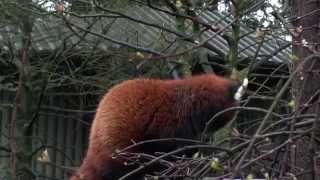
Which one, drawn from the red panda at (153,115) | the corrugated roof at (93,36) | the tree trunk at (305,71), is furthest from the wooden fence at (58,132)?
the tree trunk at (305,71)

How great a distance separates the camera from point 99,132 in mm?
4289

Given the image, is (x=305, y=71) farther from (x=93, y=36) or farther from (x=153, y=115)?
(x=93, y=36)

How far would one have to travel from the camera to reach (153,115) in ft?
13.9

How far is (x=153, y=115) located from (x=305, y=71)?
1.52 meters

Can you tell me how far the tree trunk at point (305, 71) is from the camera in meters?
2.97

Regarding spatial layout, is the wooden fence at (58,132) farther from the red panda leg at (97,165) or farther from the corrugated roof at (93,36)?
the red panda leg at (97,165)

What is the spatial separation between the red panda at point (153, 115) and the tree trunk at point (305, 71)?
0.70m

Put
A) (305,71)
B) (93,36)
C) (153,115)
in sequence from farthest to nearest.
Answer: (93,36) < (153,115) < (305,71)

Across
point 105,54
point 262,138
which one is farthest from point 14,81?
point 262,138

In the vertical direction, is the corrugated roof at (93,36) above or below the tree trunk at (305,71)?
above

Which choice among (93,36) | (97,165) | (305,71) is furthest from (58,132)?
(305,71)

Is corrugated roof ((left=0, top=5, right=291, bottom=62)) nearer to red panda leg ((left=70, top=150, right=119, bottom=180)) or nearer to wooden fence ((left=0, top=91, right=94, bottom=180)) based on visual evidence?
wooden fence ((left=0, top=91, right=94, bottom=180))

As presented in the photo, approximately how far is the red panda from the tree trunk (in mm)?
700

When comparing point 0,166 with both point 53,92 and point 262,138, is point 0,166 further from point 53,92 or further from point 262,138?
point 262,138
